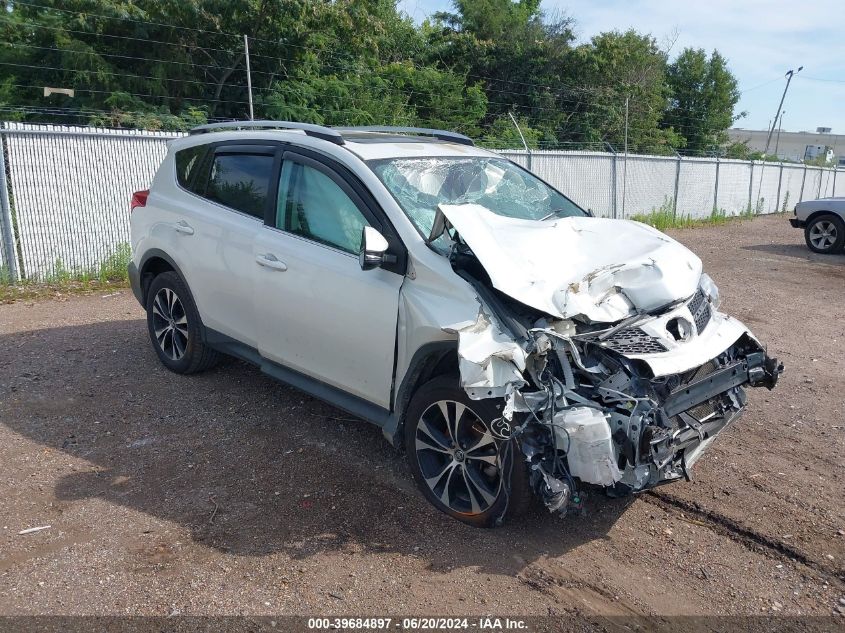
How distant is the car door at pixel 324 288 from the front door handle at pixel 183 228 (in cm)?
92

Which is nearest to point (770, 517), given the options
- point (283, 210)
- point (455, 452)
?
point (455, 452)

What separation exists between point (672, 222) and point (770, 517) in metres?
15.8

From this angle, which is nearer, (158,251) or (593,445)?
(593,445)

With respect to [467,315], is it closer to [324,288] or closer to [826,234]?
[324,288]

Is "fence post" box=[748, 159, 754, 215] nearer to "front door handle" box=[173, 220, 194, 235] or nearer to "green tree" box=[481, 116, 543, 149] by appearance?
"green tree" box=[481, 116, 543, 149]

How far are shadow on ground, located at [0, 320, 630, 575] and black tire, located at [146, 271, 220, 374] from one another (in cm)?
15

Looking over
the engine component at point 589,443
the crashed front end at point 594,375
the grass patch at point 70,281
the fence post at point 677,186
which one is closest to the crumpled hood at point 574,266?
the crashed front end at point 594,375

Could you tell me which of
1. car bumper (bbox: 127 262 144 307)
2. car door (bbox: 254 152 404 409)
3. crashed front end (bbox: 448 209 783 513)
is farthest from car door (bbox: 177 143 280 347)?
crashed front end (bbox: 448 209 783 513)

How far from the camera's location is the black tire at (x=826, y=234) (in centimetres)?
1362

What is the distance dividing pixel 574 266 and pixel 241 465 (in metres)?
2.35

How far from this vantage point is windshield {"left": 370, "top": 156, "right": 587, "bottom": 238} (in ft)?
14.3

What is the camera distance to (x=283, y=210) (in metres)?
4.82

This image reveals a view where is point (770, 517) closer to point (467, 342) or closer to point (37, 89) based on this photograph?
point (467, 342)

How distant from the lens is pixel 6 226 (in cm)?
909
